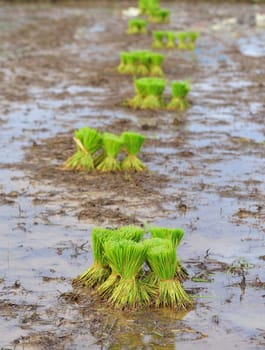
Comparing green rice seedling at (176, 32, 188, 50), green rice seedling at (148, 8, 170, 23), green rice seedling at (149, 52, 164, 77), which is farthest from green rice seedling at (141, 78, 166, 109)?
green rice seedling at (148, 8, 170, 23)

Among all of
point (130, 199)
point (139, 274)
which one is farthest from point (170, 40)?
point (139, 274)

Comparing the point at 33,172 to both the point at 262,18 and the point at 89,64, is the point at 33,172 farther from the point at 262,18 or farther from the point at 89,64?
the point at 262,18

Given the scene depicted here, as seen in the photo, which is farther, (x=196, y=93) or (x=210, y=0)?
(x=210, y=0)

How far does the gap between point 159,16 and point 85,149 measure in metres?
17.8

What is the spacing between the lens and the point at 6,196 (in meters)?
8.42

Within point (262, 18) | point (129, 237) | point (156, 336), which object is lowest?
point (156, 336)

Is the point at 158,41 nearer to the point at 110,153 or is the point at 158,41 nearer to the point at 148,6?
the point at 148,6

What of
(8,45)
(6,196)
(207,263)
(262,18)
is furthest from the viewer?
(262,18)

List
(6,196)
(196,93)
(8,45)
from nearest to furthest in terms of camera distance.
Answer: (6,196) < (196,93) < (8,45)

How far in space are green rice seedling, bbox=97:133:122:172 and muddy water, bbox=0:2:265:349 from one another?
276mm

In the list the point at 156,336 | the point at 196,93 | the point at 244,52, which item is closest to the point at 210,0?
the point at 244,52

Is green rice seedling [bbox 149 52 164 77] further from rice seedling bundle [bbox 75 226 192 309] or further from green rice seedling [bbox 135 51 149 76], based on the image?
rice seedling bundle [bbox 75 226 192 309]

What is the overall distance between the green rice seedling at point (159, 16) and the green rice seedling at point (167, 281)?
68.9ft

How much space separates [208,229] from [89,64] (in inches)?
407
